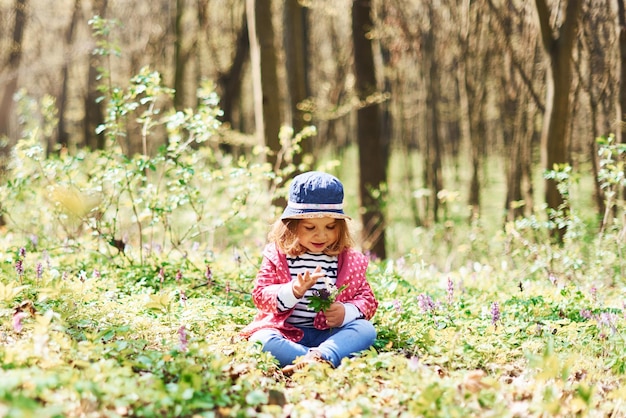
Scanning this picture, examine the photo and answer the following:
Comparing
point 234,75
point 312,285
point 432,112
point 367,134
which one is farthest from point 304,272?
point 234,75

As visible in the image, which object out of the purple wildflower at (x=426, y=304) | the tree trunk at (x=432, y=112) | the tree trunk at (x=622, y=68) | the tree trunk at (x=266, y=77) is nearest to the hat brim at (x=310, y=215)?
the purple wildflower at (x=426, y=304)

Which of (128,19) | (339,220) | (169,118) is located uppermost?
(128,19)

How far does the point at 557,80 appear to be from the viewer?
6840 millimetres

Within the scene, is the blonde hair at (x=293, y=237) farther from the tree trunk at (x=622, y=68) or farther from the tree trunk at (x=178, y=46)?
the tree trunk at (x=178, y=46)

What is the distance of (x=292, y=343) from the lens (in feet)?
12.5

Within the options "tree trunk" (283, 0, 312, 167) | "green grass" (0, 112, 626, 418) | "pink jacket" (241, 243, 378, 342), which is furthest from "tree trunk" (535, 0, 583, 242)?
"pink jacket" (241, 243, 378, 342)

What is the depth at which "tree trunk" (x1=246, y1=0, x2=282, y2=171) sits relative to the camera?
7316mm

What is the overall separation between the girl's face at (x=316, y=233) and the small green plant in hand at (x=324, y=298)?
0.88 ft

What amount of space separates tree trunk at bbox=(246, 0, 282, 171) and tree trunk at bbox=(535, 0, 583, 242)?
2886 mm

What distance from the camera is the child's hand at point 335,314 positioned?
388cm

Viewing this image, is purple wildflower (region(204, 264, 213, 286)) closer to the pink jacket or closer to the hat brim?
the pink jacket

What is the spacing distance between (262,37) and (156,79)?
240 centimetres

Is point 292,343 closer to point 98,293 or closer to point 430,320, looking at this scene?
point 430,320

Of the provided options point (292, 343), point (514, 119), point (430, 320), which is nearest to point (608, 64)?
point (514, 119)
